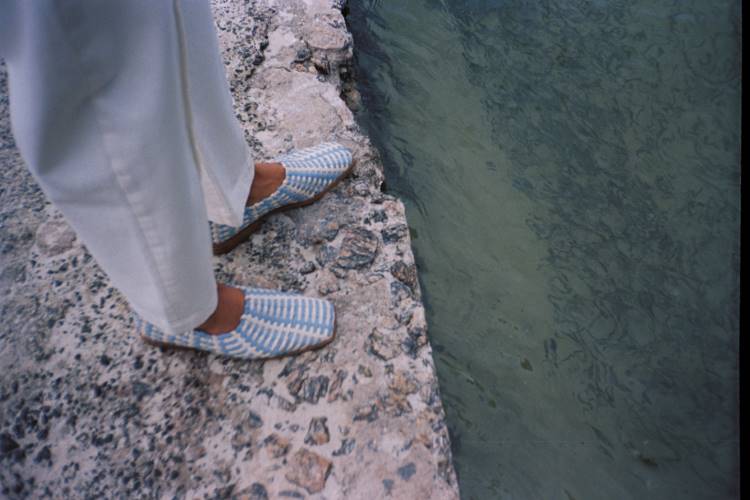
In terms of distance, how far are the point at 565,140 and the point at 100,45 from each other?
1.64 m

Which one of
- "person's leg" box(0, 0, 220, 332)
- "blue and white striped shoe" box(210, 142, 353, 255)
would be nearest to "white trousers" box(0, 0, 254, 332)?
"person's leg" box(0, 0, 220, 332)

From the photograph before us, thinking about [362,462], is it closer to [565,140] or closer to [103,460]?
[103,460]

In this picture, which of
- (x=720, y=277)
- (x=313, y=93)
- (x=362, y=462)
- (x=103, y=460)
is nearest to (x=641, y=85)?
(x=720, y=277)

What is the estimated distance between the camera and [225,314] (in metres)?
0.99

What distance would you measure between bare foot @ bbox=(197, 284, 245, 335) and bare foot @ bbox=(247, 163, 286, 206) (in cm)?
26

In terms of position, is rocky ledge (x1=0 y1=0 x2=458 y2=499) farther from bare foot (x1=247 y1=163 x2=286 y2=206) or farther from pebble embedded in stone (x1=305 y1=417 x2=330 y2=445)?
bare foot (x1=247 y1=163 x2=286 y2=206)

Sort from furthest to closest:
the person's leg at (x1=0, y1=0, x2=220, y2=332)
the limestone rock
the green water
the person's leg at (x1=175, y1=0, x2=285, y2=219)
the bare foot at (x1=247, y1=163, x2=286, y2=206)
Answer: the green water → the bare foot at (x1=247, y1=163, x2=286, y2=206) → the limestone rock → the person's leg at (x1=175, y1=0, x2=285, y2=219) → the person's leg at (x1=0, y1=0, x2=220, y2=332)

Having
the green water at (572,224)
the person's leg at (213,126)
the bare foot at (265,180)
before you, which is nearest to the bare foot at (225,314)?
the person's leg at (213,126)

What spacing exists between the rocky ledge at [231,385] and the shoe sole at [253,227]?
0.02 metres

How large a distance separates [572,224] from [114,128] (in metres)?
1.42

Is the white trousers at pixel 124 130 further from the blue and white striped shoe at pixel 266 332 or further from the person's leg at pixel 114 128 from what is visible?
the blue and white striped shoe at pixel 266 332

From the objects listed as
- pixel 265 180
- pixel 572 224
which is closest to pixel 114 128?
pixel 265 180

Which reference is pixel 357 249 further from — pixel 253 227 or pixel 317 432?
pixel 317 432

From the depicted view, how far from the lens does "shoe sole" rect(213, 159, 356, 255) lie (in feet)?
3.93
